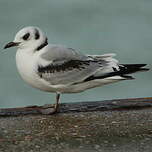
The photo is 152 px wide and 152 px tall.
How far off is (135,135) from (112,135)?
178 millimetres

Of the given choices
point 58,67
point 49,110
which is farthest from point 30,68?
point 49,110

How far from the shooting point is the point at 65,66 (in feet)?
14.9

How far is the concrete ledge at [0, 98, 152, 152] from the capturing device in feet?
12.0

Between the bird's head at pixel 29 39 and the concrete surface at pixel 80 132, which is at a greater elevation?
the bird's head at pixel 29 39

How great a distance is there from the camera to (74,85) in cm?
461

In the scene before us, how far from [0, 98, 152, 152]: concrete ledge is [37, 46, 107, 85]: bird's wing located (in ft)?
0.98

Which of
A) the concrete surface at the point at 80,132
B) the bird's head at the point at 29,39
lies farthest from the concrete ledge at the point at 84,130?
the bird's head at the point at 29,39

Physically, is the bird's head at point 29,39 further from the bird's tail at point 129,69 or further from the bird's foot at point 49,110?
the bird's tail at point 129,69

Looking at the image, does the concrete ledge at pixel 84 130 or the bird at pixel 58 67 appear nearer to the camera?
the concrete ledge at pixel 84 130

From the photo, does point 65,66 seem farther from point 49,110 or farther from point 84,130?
point 84,130

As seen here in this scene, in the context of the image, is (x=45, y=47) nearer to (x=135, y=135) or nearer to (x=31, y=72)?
(x=31, y=72)

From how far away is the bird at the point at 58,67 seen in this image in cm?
447

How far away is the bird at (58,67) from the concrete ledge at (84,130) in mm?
254

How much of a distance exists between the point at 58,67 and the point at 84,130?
2.46 ft
